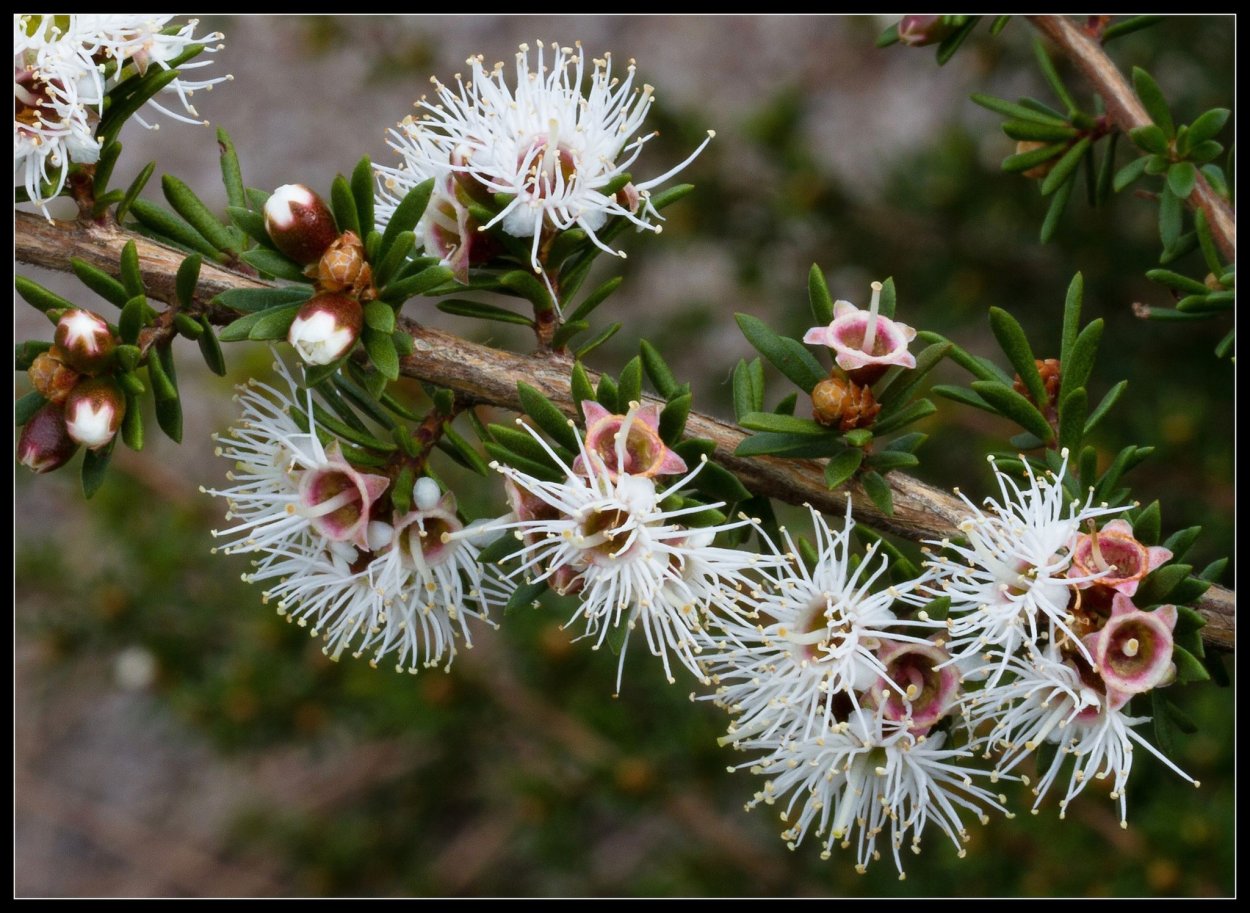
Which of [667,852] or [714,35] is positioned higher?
[714,35]

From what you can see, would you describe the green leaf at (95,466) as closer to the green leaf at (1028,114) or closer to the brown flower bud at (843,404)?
the brown flower bud at (843,404)

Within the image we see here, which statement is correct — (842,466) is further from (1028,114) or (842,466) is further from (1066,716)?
(1028,114)

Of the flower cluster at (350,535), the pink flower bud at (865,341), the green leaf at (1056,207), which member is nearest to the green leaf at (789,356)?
the pink flower bud at (865,341)

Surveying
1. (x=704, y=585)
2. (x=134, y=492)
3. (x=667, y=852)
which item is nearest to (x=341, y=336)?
(x=704, y=585)

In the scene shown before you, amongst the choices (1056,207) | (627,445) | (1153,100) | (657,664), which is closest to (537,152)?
(627,445)
